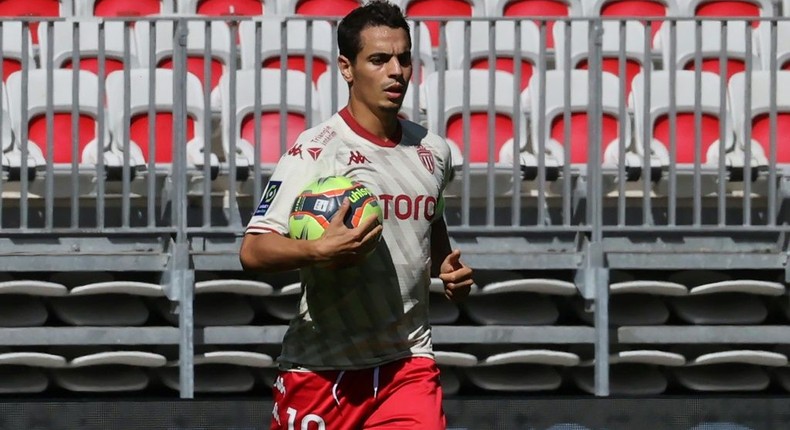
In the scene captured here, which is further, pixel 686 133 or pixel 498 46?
pixel 498 46

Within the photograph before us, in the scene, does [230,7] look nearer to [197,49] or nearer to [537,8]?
[197,49]

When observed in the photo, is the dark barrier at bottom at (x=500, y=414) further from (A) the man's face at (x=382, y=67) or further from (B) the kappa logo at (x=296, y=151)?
(A) the man's face at (x=382, y=67)

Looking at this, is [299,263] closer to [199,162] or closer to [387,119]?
[387,119]

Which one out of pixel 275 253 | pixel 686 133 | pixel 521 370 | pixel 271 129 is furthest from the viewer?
pixel 686 133

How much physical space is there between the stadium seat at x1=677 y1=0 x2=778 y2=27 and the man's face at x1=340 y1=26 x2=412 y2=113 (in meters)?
5.63

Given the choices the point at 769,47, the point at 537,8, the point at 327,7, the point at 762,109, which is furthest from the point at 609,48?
the point at 327,7

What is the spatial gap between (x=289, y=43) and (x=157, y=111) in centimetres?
85

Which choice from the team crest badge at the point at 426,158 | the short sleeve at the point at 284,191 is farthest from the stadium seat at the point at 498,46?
the short sleeve at the point at 284,191

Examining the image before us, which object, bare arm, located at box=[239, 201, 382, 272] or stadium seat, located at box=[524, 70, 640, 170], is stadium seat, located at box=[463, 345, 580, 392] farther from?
bare arm, located at box=[239, 201, 382, 272]

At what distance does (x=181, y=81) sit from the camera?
7.05m

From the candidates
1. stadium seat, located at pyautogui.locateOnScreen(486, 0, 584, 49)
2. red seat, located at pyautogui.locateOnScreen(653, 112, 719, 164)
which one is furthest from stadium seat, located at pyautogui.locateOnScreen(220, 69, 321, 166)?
stadium seat, located at pyautogui.locateOnScreen(486, 0, 584, 49)

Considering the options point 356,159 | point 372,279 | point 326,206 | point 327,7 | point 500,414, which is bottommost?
point 500,414

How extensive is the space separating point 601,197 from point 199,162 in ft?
6.51

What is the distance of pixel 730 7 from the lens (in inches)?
370
